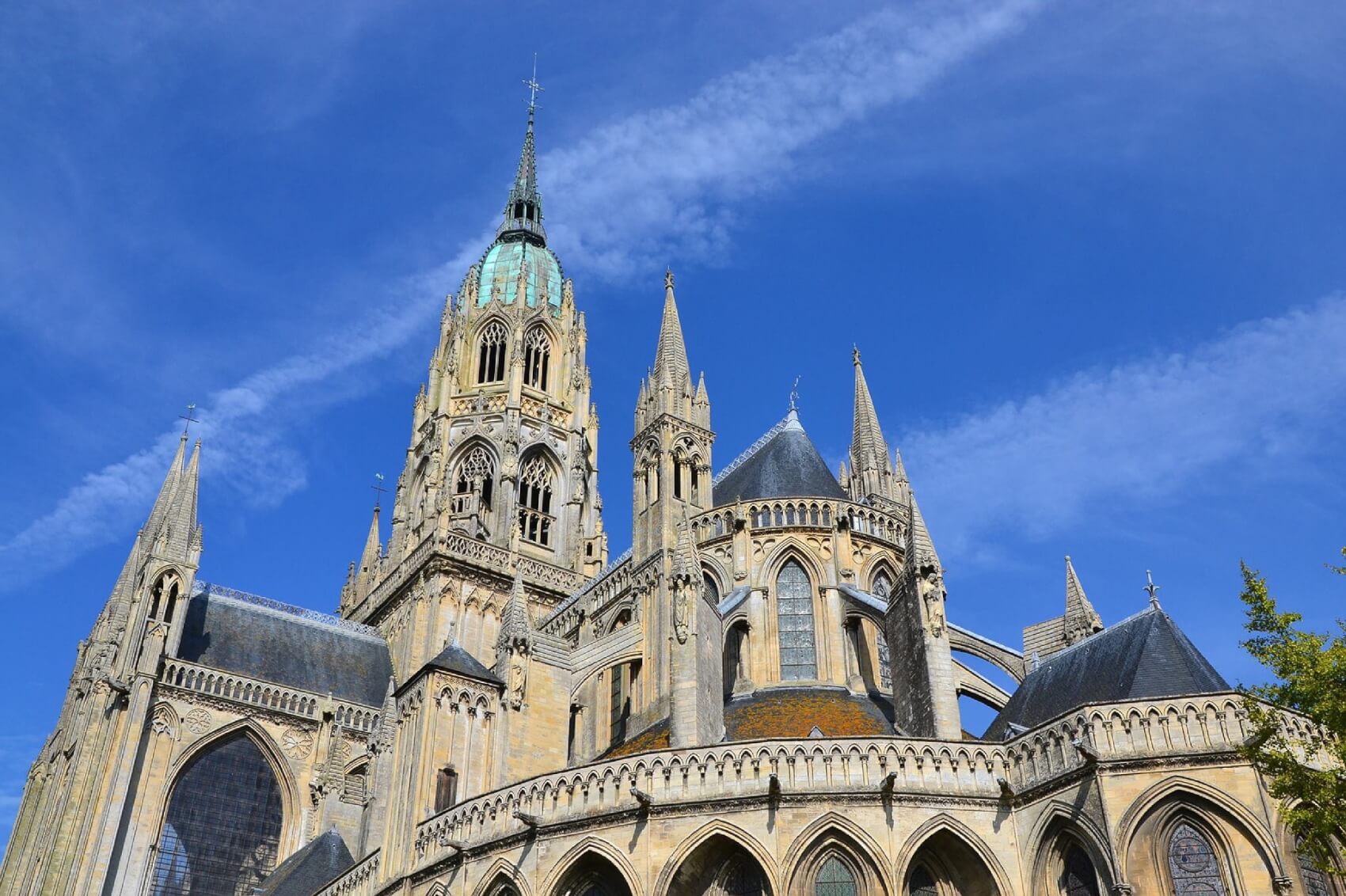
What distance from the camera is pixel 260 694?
3488 cm

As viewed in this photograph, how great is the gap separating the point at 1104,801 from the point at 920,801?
9.54 feet

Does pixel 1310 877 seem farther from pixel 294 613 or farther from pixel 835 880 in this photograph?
pixel 294 613

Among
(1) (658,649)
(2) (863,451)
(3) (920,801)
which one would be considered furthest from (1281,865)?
(2) (863,451)

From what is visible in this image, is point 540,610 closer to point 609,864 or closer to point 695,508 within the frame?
point 695,508

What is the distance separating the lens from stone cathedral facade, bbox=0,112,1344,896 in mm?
19375

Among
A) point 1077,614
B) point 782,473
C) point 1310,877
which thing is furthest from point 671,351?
point 1310,877

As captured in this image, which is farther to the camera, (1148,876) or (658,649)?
(658,649)

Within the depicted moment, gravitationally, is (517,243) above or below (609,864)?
above

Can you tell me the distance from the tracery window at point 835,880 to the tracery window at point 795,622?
7.83 m

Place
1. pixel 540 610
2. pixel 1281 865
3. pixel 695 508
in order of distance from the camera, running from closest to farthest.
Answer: pixel 1281 865
pixel 695 508
pixel 540 610

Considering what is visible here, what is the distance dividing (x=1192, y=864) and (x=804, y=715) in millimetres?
8352

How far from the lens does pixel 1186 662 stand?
2050cm

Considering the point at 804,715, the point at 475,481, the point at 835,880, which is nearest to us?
the point at 835,880

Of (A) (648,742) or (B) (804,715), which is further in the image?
(B) (804,715)
